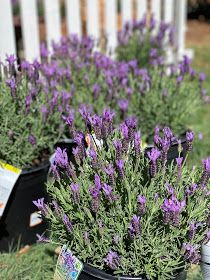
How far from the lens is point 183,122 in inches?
135

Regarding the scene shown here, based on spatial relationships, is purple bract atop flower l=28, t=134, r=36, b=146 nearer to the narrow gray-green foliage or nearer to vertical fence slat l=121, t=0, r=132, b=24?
the narrow gray-green foliage

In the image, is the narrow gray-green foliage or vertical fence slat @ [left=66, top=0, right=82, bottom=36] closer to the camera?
the narrow gray-green foliage

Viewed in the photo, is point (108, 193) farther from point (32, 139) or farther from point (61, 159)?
point (32, 139)

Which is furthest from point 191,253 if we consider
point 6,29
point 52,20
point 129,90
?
point 52,20

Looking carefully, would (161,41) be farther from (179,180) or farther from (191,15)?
(191,15)

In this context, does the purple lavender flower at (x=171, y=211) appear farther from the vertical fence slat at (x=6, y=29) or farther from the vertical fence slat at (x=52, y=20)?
the vertical fence slat at (x=52, y=20)

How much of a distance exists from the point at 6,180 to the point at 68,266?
769 millimetres

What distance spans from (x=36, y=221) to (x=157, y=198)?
3.42ft

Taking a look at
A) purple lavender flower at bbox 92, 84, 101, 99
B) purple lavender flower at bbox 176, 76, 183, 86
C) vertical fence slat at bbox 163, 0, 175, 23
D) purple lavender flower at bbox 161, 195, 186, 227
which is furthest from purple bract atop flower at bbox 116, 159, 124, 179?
vertical fence slat at bbox 163, 0, 175, 23

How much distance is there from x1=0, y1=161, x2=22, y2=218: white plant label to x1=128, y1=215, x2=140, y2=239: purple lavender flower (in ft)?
3.04

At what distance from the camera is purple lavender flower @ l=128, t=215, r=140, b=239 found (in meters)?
1.92

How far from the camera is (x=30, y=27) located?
4316 millimetres

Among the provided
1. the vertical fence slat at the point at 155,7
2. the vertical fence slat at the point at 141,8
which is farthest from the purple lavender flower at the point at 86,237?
the vertical fence slat at the point at 155,7

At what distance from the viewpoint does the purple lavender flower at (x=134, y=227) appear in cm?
192
